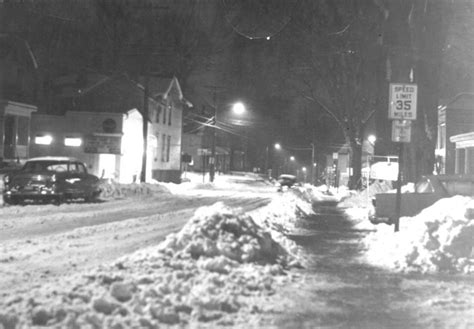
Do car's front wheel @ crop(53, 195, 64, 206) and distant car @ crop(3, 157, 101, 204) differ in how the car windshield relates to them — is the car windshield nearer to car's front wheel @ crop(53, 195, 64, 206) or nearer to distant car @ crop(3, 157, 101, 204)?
distant car @ crop(3, 157, 101, 204)

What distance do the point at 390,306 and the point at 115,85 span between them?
122ft

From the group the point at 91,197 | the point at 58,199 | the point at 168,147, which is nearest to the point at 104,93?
the point at 168,147

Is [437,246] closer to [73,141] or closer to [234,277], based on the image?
[234,277]

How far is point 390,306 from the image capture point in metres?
7.27

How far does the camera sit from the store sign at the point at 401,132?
42.1ft

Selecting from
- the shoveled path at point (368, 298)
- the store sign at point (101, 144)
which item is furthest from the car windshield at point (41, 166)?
the store sign at point (101, 144)

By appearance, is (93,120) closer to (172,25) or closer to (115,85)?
(115,85)

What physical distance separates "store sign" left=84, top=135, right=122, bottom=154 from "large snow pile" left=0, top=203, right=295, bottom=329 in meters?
30.1

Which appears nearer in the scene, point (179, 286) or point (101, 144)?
point (179, 286)

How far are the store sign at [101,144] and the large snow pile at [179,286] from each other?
3013 centimetres

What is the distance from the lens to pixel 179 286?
23.3ft

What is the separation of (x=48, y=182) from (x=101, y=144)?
62.7 ft

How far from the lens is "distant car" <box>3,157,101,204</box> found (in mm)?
20016

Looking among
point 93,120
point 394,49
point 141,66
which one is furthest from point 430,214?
point 93,120
